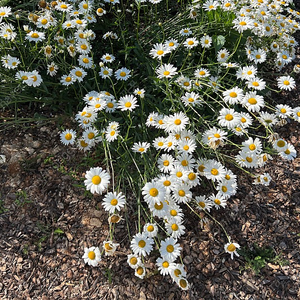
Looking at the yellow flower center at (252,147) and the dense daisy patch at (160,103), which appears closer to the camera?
the dense daisy patch at (160,103)

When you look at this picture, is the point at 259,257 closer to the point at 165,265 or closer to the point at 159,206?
the point at 165,265

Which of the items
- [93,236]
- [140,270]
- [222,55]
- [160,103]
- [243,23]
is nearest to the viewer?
[140,270]

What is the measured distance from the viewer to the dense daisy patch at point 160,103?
2.18 meters

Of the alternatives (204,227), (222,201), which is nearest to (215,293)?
(204,227)

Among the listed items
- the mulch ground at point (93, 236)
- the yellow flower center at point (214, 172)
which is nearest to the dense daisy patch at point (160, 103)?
the yellow flower center at point (214, 172)

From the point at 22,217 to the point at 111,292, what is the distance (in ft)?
3.15

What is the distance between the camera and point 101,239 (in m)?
2.49

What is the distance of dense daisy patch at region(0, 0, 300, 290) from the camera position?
7.14 ft

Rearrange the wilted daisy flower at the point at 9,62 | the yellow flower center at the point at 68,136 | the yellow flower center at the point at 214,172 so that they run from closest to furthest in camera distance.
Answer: the yellow flower center at the point at 214,172 → the yellow flower center at the point at 68,136 → the wilted daisy flower at the point at 9,62

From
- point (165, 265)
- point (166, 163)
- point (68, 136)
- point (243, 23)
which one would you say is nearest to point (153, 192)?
point (166, 163)

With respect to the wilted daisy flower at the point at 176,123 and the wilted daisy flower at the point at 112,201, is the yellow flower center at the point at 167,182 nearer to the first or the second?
the wilted daisy flower at the point at 112,201

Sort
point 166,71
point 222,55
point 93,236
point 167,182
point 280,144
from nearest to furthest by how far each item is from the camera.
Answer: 1. point 167,182
2. point 280,144
3. point 93,236
4. point 166,71
5. point 222,55

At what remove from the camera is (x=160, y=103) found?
9.68ft

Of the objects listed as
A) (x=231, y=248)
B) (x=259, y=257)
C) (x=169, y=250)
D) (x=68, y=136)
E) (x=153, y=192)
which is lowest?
(x=259, y=257)
